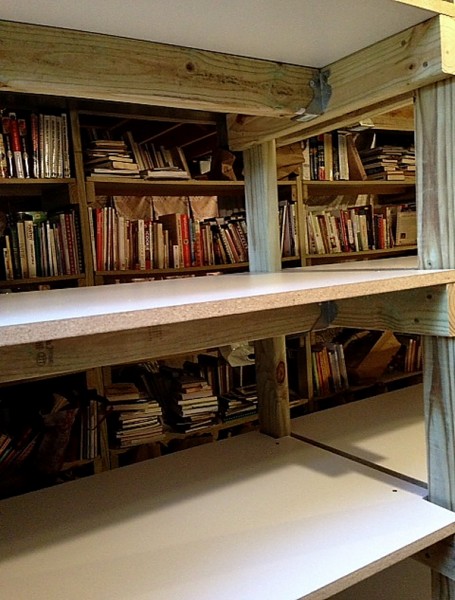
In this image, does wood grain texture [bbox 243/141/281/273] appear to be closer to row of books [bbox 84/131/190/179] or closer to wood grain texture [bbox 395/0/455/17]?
wood grain texture [bbox 395/0/455/17]

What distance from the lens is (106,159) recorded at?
2172 mm

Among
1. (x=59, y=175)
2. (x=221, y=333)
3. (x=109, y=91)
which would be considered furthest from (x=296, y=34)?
(x=59, y=175)

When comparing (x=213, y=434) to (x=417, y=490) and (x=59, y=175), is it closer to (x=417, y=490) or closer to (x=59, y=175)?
(x=59, y=175)

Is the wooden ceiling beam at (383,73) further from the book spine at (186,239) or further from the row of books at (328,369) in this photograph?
the row of books at (328,369)

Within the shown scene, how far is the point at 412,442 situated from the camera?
1294mm

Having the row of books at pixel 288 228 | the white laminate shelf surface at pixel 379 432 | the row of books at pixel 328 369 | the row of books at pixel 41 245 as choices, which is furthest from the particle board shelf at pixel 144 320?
the row of books at pixel 328 369

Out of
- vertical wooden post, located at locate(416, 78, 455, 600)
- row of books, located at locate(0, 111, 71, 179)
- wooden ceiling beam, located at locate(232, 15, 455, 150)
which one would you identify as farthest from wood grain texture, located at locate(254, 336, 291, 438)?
row of books, located at locate(0, 111, 71, 179)

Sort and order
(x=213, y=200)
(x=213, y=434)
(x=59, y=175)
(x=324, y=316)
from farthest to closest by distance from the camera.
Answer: (x=213, y=200) → (x=213, y=434) → (x=59, y=175) → (x=324, y=316)

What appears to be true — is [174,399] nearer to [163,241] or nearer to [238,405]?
[238,405]

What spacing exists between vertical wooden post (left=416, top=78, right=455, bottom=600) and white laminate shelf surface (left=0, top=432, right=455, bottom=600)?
0.30 ft

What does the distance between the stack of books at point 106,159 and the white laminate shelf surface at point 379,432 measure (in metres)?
1.31

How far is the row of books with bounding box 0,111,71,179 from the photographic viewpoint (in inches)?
79.2

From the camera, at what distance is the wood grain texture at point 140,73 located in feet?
2.63

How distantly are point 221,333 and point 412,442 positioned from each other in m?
0.64
